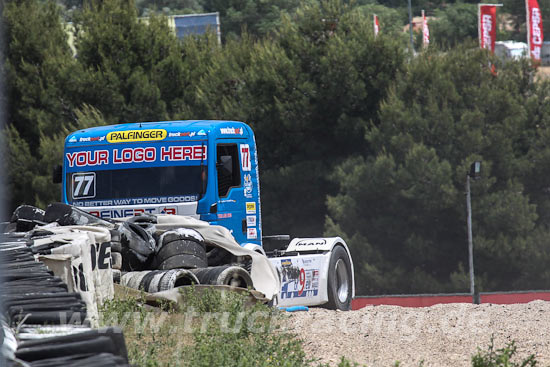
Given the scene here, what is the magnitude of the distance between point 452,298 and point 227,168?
8.35m

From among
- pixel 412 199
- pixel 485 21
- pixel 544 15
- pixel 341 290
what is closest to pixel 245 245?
pixel 341 290

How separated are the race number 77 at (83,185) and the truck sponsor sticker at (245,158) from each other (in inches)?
85.0

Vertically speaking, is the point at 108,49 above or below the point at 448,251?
above

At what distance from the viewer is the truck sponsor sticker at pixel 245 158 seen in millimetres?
12958

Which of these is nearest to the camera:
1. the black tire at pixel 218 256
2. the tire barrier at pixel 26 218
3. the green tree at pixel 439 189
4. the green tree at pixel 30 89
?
the tire barrier at pixel 26 218

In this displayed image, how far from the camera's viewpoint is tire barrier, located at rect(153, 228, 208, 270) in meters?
11.0

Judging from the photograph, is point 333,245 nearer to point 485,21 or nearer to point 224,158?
point 224,158

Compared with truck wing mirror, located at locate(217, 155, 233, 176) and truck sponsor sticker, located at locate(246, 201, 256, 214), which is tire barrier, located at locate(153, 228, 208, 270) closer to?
truck wing mirror, located at locate(217, 155, 233, 176)

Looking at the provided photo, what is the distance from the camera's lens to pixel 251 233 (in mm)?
13039

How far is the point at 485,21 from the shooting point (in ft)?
124

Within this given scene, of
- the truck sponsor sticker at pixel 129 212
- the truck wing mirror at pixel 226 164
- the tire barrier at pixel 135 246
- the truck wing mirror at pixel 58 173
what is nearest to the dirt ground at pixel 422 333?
the tire barrier at pixel 135 246

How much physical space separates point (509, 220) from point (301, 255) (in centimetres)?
2002

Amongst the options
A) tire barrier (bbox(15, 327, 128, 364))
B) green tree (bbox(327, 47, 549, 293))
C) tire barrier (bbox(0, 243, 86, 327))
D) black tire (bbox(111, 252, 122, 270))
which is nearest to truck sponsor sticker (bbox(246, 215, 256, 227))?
black tire (bbox(111, 252, 122, 270))

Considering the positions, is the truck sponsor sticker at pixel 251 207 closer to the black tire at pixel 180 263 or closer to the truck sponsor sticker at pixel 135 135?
the truck sponsor sticker at pixel 135 135
